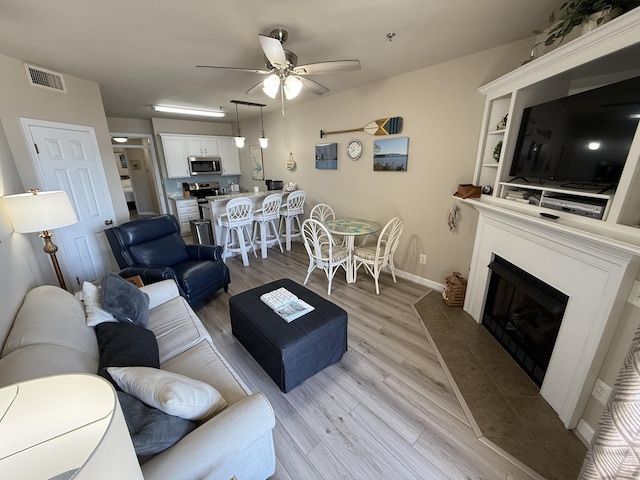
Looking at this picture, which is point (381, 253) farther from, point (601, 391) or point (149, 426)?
point (149, 426)

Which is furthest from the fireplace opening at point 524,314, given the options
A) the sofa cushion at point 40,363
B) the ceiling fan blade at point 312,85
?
the sofa cushion at point 40,363

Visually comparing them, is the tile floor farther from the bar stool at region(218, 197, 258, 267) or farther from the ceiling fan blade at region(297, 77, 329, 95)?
the bar stool at region(218, 197, 258, 267)

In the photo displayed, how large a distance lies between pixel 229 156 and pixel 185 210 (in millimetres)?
1806

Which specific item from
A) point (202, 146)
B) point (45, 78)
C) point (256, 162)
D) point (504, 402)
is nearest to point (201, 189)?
point (202, 146)

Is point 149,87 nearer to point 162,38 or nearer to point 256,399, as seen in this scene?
point 162,38

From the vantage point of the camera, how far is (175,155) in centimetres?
561

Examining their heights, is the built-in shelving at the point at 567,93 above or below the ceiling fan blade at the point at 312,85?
below

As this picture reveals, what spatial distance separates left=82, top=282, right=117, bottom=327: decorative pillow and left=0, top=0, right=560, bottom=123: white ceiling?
1880mm

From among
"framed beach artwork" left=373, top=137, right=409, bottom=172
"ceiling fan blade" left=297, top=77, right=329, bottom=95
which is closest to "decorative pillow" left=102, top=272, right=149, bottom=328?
"ceiling fan blade" left=297, top=77, right=329, bottom=95

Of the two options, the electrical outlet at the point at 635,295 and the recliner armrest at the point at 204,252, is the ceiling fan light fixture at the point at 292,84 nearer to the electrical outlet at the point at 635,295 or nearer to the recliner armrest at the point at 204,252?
the recliner armrest at the point at 204,252

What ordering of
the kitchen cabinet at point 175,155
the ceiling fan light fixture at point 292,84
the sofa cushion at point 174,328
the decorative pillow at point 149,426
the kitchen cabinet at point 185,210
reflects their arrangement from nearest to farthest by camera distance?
1. the decorative pillow at point 149,426
2. the sofa cushion at point 174,328
3. the ceiling fan light fixture at point 292,84
4. the kitchen cabinet at point 175,155
5. the kitchen cabinet at point 185,210

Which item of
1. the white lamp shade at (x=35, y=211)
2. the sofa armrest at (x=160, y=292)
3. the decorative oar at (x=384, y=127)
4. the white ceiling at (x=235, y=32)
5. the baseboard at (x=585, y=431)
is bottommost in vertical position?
the baseboard at (x=585, y=431)

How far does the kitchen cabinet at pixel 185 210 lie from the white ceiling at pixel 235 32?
9.58 ft

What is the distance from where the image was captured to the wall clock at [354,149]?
366 centimetres
